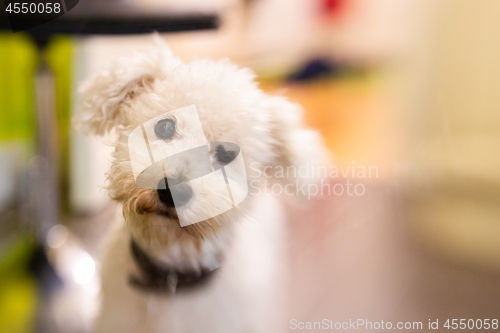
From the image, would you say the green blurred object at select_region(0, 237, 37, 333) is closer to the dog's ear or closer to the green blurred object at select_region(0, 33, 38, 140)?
the green blurred object at select_region(0, 33, 38, 140)

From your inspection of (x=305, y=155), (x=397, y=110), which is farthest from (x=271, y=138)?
(x=397, y=110)

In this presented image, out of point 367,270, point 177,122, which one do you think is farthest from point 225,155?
point 367,270

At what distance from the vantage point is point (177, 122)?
42cm

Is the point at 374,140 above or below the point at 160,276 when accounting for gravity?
above

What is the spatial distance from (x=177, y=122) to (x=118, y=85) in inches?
4.8

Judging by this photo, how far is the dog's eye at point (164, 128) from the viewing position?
0.42 metres

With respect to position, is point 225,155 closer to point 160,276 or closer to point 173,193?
point 173,193

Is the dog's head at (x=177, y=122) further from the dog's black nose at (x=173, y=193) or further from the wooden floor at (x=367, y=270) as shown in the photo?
the wooden floor at (x=367, y=270)

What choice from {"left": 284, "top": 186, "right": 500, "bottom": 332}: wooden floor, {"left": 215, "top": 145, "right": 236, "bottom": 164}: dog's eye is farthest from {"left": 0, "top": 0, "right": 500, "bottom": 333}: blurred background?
{"left": 215, "top": 145, "right": 236, "bottom": 164}: dog's eye

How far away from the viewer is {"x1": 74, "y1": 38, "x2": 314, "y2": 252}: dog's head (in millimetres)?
416

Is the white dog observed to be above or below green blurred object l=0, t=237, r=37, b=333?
above

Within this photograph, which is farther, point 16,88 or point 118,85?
point 16,88

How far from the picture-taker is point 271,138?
1.56 feet

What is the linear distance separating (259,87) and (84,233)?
423mm
